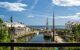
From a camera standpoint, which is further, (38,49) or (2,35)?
(2,35)

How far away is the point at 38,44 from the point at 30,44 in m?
0.23

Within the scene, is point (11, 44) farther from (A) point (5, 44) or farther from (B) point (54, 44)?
(B) point (54, 44)

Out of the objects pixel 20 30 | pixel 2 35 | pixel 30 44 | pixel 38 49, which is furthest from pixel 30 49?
pixel 20 30

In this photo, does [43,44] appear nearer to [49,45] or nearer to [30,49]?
[49,45]

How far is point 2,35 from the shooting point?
48062 mm

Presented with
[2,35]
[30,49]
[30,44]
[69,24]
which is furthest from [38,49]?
[69,24]

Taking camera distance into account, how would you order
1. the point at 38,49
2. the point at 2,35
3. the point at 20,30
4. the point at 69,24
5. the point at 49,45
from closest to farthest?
the point at 49,45 → the point at 38,49 → the point at 2,35 → the point at 69,24 → the point at 20,30

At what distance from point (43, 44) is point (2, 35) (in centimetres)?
4210

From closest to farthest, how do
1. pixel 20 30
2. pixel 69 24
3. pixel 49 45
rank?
pixel 49 45
pixel 69 24
pixel 20 30

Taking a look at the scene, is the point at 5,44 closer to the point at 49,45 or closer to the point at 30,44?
the point at 30,44

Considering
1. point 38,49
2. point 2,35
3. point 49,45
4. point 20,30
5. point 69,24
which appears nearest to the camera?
point 49,45

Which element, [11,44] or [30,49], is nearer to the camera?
[11,44]

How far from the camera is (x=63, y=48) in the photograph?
22.6ft

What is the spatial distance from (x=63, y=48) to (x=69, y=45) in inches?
10.4
